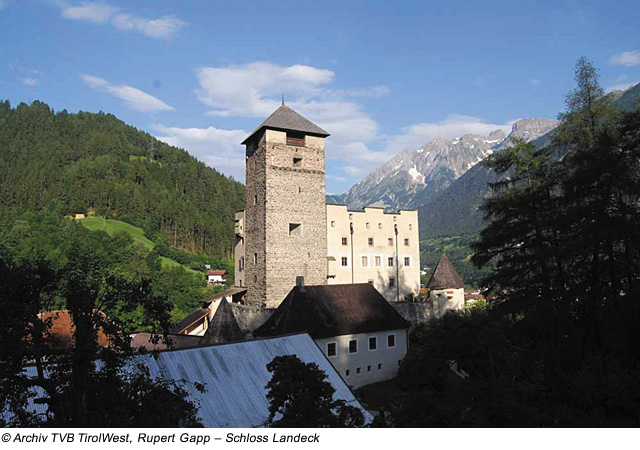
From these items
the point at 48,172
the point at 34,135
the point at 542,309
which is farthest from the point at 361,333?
the point at 34,135

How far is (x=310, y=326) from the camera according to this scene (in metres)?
20.8

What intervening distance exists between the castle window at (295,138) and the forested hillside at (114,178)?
63.6 metres

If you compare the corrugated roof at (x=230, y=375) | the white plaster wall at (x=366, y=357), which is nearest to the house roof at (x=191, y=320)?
the white plaster wall at (x=366, y=357)

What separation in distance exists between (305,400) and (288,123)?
26.2m

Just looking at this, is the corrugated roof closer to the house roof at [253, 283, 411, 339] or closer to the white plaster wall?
the house roof at [253, 283, 411, 339]

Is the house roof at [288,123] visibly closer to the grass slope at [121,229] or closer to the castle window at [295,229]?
the castle window at [295,229]

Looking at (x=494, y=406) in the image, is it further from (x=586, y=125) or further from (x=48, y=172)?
(x=48, y=172)

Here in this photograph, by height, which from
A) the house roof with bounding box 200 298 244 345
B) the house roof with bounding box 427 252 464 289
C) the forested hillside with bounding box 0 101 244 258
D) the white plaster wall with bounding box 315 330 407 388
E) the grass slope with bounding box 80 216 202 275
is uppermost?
the forested hillside with bounding box 0 101 244 258

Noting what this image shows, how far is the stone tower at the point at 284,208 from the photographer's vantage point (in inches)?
1126

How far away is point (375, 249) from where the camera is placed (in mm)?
33969

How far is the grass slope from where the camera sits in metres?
77.0

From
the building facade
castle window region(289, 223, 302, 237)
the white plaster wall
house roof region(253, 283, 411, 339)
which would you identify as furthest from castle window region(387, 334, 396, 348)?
castle window region(289, 223, 302, 237)

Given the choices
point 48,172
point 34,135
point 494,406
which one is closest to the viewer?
point 494,406
